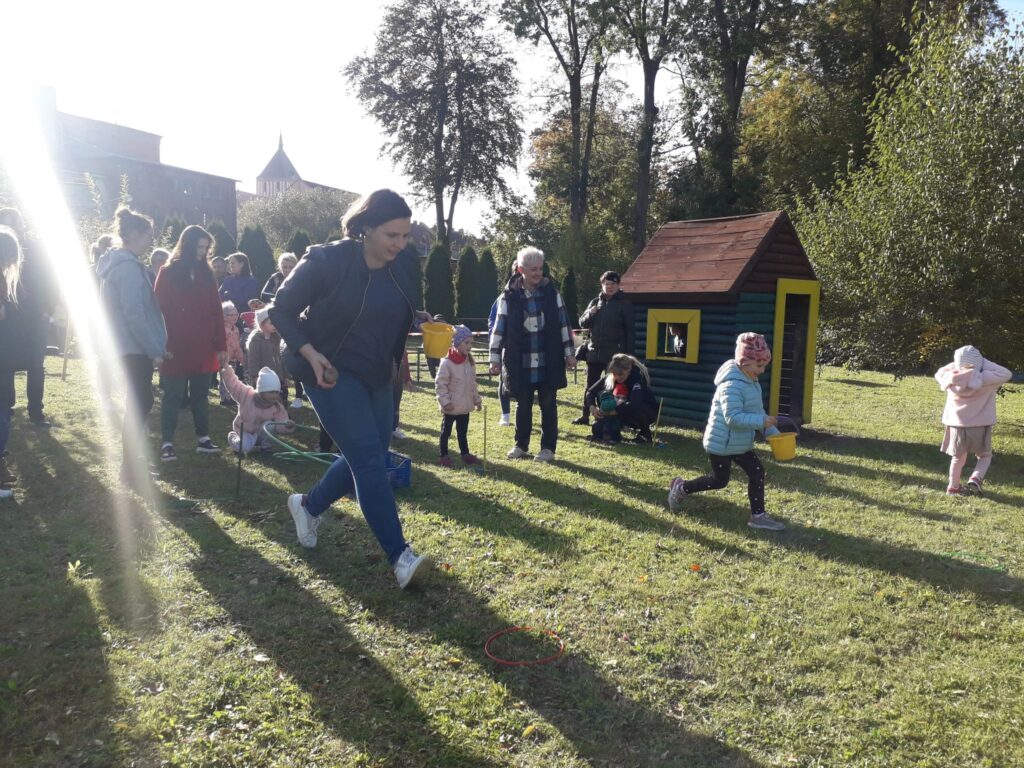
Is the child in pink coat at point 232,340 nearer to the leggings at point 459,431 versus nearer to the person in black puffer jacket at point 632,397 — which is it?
the leggings at point 459,431

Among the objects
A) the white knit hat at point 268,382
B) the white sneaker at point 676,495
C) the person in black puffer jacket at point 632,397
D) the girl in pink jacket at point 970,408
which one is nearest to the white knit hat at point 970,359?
the girl in pink jacket at point 970,408

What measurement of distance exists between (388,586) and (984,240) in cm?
932

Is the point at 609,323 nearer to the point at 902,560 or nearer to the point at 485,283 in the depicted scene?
the point at 902,560

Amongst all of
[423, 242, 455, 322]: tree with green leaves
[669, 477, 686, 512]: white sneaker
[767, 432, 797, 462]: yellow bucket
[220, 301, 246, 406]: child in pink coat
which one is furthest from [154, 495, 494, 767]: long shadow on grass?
[423, 242, 455, 322]: tree with green leaves

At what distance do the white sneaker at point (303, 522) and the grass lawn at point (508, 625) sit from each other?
0.08m

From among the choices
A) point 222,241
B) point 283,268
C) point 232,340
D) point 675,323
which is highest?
point 222,241

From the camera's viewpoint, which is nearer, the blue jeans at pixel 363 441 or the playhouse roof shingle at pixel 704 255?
the blue jeans at pixel 363 441

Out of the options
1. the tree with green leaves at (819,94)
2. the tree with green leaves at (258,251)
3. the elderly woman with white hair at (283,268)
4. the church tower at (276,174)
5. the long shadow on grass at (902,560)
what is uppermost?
the church tower at (276,174)

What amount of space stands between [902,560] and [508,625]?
9.26 feet

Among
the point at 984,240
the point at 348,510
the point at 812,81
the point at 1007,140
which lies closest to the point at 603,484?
the point at 348,510

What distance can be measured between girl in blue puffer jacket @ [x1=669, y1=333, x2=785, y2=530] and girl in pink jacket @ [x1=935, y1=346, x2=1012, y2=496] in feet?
7.90

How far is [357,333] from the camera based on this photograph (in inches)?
150

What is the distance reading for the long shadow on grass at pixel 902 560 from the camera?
445 centimetres

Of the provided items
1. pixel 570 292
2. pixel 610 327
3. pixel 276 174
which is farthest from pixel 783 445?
pixel 276 174
